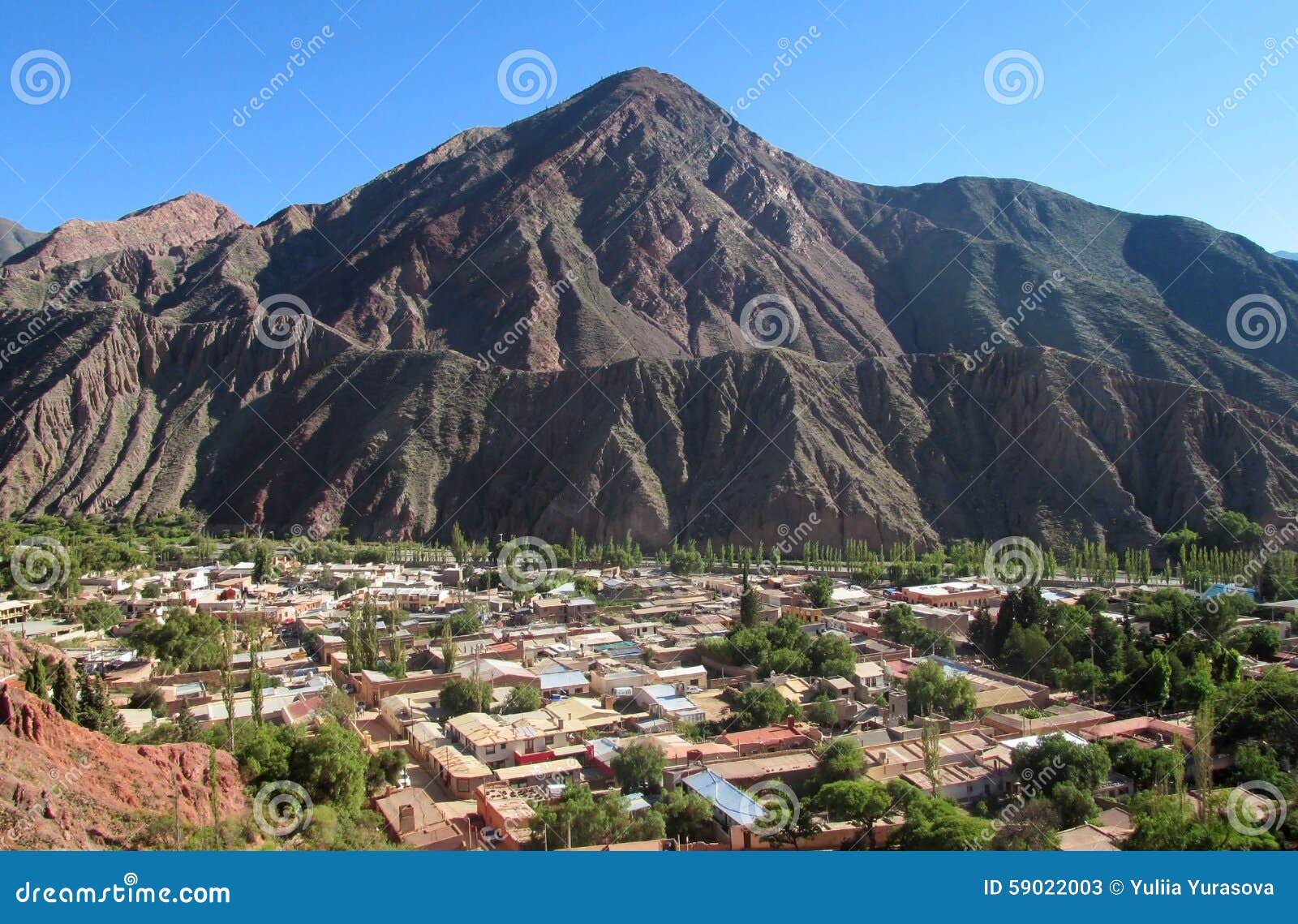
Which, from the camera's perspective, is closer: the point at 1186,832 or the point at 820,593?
the point at 1186,832

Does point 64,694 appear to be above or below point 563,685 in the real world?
above

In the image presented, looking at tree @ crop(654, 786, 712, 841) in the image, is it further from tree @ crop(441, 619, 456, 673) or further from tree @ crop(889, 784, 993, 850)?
tree @ crop(441, 619, 456, 673)

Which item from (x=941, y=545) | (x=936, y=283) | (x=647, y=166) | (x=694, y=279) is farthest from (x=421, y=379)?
(x=936, y=283)

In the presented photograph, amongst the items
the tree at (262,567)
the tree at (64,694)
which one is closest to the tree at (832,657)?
the tree at (64,694)

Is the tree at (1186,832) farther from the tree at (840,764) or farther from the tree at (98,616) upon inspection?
the tree at (98,616)

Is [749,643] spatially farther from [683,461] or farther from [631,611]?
[683,461]

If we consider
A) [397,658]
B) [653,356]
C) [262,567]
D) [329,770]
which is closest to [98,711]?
[329,770]

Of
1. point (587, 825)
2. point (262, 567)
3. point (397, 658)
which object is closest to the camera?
point (587, 825)

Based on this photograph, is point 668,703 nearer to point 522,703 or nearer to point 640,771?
point 522,703
